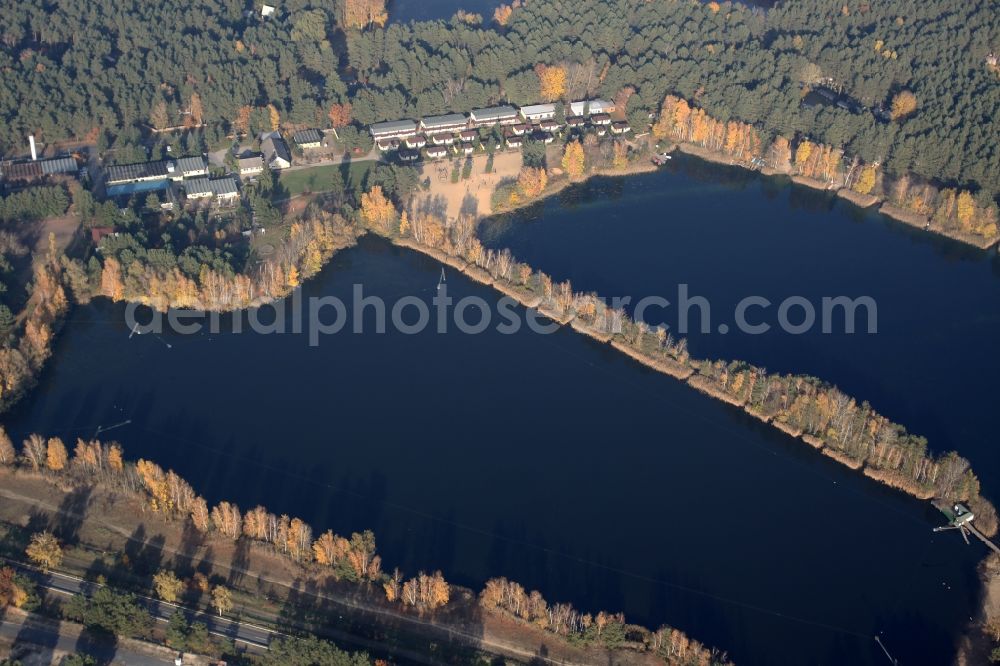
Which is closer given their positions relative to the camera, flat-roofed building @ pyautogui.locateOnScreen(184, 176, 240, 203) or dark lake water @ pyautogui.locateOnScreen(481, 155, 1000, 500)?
dark lake water @ pyautogui.locateOnScreen(481, 155, 1000, 500)

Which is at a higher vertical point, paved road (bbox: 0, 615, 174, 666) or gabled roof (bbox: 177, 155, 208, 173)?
gabled roof (bbox: 177, 155, 208, 173)

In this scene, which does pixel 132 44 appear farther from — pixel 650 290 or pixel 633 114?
pixel 650 290

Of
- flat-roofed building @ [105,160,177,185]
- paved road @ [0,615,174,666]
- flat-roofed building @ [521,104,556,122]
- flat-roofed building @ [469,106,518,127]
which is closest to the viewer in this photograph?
paved road @ [0,615,174,666]

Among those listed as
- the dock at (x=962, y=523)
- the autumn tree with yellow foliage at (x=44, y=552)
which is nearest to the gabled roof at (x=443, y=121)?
the autumn tree with yellow foliage at (x=44, y=552)

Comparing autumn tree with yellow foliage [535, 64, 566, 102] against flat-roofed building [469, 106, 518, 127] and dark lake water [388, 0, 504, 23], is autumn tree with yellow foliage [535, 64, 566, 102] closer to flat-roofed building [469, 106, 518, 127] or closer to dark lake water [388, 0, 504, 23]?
flat-roofed building [469, 106, 518, 127]

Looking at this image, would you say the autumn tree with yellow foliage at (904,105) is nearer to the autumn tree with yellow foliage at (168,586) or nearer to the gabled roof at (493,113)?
the gabled roof at (493,113)

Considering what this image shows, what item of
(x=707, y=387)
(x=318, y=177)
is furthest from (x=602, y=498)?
(x=318, y=177)

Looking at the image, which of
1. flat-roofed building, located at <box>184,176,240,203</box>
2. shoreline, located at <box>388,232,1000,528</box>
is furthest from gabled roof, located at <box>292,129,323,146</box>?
shoreline, located at <box>388,232,1000,528</box>
